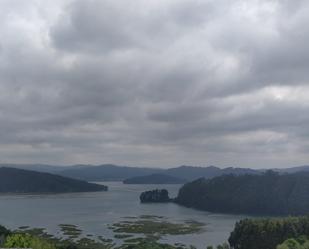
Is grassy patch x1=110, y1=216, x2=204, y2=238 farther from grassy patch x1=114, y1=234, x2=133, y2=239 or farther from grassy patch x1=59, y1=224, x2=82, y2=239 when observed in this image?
grassy patch x1=59, y1=224, x2=82, y2=239

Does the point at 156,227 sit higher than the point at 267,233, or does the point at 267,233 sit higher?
the point at 267,233

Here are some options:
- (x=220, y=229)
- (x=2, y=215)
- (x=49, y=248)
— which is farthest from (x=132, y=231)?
(x=2, y=215)

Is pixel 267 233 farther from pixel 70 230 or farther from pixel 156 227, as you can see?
pixel 70 230

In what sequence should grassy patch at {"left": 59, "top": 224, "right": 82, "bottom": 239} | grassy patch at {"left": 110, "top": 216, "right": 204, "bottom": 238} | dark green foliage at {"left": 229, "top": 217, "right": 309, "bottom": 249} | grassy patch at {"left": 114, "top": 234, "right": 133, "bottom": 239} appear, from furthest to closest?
grassy patch at {"left": 110, "top": 216, "right": 204, "bottom": 238}
grassy patch at {"left": 59, "top": 224, "right": 82, "bottom": 239}
grassy patch at {"left": 114, "top": 234, "right": 133, "bottom": 239}
dark green foliage at {"left": 229, "top": 217, "right": 309, "bottom": 249}

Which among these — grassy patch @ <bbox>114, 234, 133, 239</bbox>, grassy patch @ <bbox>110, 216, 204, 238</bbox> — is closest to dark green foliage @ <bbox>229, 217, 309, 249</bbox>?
grassy patch @ <bbox>110, 216, 204, 238</bbox>

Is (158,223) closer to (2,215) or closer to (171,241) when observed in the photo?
(171,241)

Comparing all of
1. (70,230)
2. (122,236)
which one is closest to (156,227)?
(122,236)

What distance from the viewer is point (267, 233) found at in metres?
103

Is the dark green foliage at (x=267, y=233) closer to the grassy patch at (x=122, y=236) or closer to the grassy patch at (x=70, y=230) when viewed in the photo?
the grassy patch at (x=122, y=236)

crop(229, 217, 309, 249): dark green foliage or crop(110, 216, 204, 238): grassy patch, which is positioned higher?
crop(229, 217, 309, 249): dark green foliage

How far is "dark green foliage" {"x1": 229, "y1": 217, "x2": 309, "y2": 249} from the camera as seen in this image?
331 feet

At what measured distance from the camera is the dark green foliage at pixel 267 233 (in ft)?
331

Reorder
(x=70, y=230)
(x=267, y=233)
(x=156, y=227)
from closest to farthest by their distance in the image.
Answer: (x=267, y=233)
(x=70, y=230)
(x=156, y=227)

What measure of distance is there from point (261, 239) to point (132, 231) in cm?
4159
